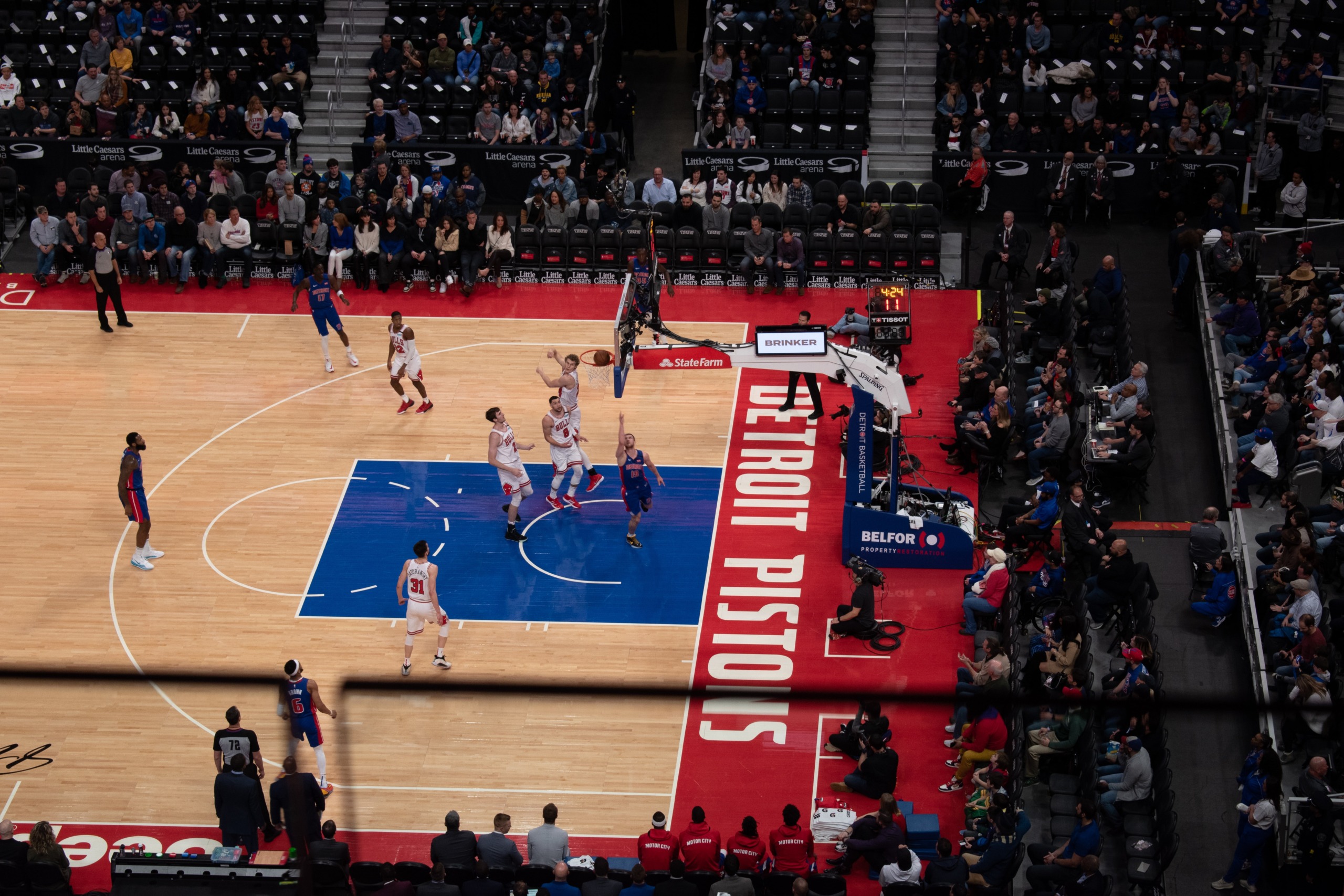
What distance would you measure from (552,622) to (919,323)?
9697 mm

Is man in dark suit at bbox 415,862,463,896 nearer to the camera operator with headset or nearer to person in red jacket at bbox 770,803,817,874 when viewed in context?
person in red jacket at bbox 770,803,817,874

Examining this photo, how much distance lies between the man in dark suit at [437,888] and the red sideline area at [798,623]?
338cm

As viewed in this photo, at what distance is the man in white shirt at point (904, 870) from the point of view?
14.4 meters

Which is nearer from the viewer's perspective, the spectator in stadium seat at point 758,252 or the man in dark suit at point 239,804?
the man in dark suit at point 239,804

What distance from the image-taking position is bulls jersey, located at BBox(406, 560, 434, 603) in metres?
17.7

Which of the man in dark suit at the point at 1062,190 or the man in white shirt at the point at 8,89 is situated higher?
the man in white shirt at the point at 8,89

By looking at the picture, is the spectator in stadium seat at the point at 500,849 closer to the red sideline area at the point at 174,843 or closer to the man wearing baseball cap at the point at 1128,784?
the red sideline area at the point at 174,843

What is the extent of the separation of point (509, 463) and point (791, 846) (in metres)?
7.40

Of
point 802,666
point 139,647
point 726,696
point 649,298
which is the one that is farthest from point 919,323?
point 726,696

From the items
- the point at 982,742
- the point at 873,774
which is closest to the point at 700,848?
the point at 873,774

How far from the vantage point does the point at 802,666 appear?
18.7 metres

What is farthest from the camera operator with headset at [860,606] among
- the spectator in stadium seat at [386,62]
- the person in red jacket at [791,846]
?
the spectator in stadium seat at [386,62]

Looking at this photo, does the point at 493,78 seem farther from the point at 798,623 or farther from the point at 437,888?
the point at 437,888

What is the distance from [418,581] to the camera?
17703 millimetres
